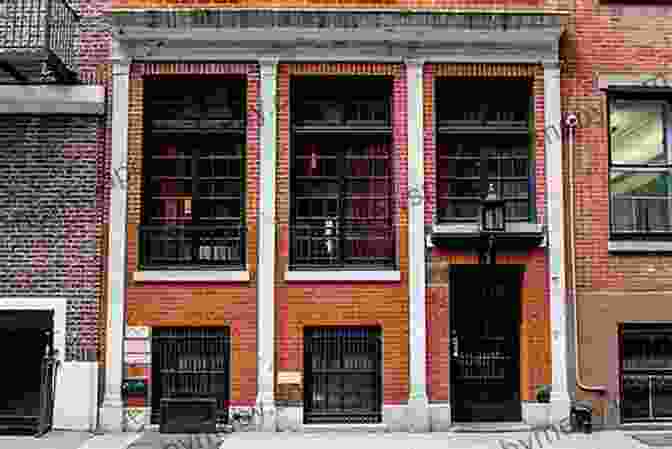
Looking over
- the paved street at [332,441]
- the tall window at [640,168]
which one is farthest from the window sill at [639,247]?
the paved street at [332,441]

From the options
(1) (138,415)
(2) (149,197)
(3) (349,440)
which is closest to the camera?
(3) (349,440)

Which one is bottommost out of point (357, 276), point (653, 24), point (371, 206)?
point (357, 276)

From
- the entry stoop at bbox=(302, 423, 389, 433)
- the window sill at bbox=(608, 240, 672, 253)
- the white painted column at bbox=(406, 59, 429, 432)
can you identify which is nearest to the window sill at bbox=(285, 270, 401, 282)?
the white painted column at bbox=(406, 59, 429, 432)

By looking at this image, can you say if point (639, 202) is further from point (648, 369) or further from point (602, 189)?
point (648, 369)

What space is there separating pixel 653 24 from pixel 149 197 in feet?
30.9

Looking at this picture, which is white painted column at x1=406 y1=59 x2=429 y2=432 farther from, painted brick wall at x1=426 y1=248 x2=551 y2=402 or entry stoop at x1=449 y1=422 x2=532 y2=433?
entry stoop at x1=449 y1=422 x2=532 y2=433

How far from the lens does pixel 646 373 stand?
42.6 feet

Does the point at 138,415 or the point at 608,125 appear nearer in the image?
the point at 138,415

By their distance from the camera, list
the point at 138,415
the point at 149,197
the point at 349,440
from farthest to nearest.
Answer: the point at 149,197
the point at 138,415
the point at 349,440

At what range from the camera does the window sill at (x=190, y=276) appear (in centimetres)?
1258

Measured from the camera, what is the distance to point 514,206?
1336 cm

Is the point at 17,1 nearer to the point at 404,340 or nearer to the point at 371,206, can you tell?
the point at 371,206

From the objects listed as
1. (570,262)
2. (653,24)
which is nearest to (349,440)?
(570,262)

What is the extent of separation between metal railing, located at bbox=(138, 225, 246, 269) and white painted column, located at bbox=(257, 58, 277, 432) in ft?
1.54
